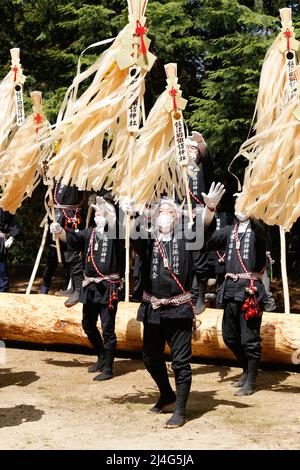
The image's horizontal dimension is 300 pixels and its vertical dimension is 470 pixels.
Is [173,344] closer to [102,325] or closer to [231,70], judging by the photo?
[102,325]

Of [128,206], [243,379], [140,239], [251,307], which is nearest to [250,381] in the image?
[243,379]

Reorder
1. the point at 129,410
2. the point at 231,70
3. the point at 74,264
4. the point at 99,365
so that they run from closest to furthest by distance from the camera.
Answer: the point at 129,410 → the point at 99,365 → the point at 74,264 → the point at 231,70

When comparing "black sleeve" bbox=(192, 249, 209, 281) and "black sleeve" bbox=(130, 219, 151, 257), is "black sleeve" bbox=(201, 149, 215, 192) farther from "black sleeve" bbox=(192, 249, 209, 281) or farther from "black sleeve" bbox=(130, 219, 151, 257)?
"black sleeve" bbox=(130, 219, 151, 257)

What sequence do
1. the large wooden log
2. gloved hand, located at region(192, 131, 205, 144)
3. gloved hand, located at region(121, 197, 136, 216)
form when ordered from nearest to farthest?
gloved hand, located at region(121, 197, 136, 216)
the large wooden log
gloved hand, located at region(192, 131, 205, 144)

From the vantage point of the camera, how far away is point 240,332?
7340mm

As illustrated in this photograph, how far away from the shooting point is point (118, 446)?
5.36 meters

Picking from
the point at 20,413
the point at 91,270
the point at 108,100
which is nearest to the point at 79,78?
the point at 108,100

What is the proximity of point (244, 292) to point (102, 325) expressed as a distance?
158cm

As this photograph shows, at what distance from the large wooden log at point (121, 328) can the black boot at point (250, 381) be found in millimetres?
844

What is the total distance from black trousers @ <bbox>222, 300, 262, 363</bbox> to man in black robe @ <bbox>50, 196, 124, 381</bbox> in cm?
122

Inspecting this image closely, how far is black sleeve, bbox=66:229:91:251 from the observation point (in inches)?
311

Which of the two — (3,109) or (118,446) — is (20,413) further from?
(3,109)

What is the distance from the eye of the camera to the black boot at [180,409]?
19.5 feet

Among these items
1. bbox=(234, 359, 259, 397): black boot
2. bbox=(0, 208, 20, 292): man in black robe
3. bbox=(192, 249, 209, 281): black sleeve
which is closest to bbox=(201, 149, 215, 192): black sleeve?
bbox=(192, 249, 209, 281): black sleeve
